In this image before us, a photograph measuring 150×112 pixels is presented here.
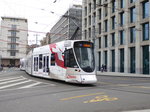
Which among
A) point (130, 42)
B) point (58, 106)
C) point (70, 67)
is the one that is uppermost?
point (130, 42)

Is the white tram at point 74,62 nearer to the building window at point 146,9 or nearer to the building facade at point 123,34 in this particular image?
the building facade at point 123,34

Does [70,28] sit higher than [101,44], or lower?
higher

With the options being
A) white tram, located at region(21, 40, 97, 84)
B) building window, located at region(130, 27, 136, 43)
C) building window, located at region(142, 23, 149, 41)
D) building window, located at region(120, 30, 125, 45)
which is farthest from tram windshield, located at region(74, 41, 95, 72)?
building window, located at region(120, 30, 125, 45)

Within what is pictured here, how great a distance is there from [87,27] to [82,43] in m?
38.0

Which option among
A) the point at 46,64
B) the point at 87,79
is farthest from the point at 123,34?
the point at 87,79

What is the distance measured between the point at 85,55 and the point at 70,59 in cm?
108

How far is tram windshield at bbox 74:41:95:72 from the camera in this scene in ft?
44.7

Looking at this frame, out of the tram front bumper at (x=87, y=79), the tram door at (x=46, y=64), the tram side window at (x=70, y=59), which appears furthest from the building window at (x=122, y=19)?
the tram front bumper at (x=87, y=79)

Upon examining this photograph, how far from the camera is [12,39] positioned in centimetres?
9194

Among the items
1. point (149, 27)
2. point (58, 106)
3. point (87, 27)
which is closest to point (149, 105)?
point (58, 106)

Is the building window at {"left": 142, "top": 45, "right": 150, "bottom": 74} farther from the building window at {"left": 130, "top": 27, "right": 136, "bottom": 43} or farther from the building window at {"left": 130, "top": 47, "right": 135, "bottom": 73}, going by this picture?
the building window at {"left": 130, "top": 27, "right": 136, "bottom": 43}

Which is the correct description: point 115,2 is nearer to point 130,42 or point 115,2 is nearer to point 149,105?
point 130,42

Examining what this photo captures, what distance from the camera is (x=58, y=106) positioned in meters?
7.45

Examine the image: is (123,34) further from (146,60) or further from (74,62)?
(74,62)
